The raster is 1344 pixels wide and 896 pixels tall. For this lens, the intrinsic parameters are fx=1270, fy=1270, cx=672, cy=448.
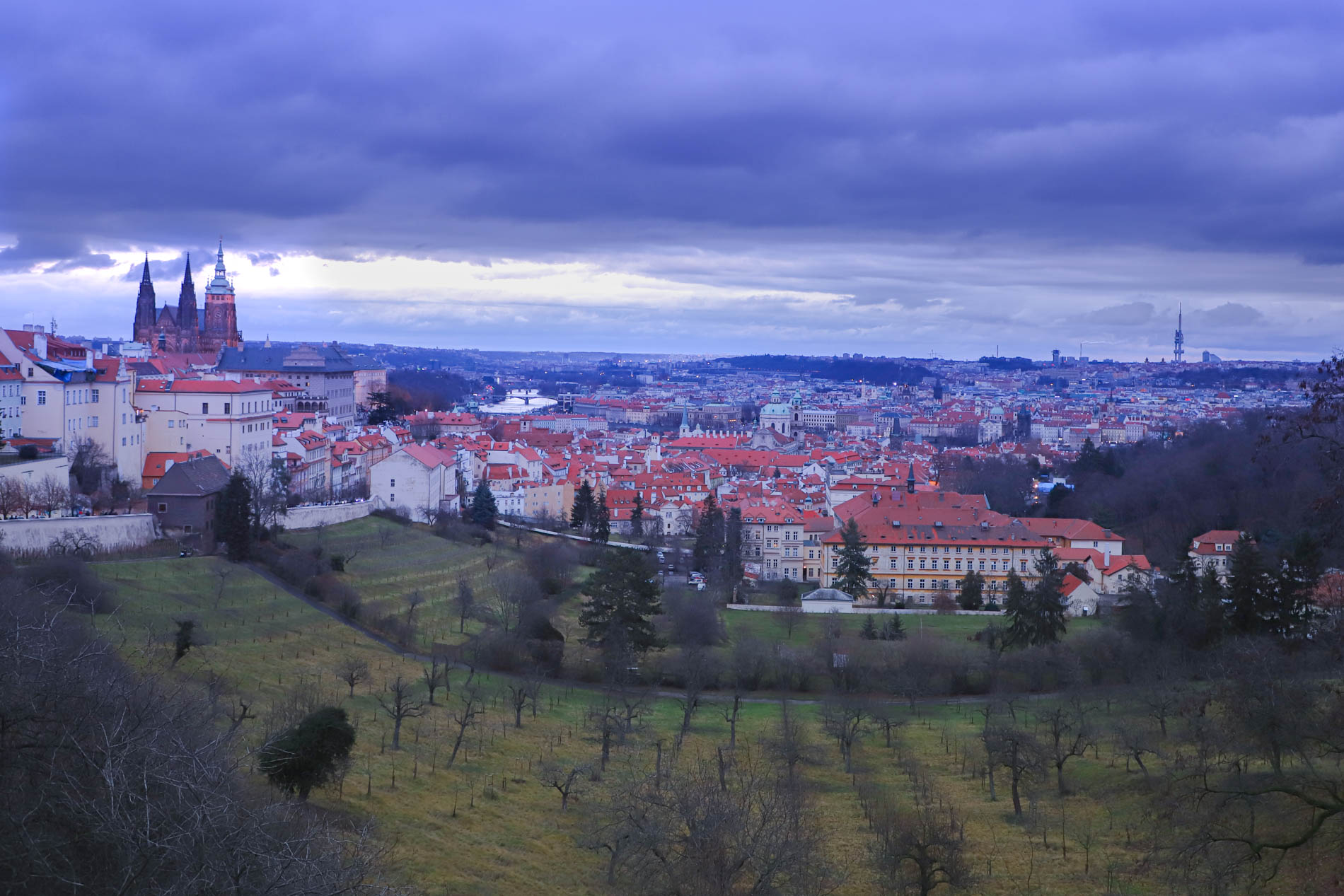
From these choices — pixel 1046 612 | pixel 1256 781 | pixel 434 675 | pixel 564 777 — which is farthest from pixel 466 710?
pixel 1046 612

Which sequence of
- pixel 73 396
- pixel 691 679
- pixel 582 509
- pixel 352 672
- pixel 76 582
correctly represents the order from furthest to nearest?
pixel 582 509, pixel 73 396, pixel 691 679, pixel 352 672, pixel 76 582

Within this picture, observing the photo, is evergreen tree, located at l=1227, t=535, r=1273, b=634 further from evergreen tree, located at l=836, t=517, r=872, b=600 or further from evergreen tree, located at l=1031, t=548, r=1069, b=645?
evergreen tree, located at l=836, t=517, r=872, b=600

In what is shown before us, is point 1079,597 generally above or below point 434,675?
below

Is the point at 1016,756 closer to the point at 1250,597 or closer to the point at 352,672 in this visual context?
the point at 352,672

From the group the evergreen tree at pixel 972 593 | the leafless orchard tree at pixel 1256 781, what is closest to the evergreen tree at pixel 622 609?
the leafless orchard tree at pixel 1256 781

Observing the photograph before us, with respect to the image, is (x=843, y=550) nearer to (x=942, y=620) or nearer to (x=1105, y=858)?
(x=942, y=620)

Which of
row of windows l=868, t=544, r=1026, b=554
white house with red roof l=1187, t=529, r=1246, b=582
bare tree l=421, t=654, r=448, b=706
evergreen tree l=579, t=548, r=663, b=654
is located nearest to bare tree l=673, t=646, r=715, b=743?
evergreen tree l=579, t=548, r=663, b=654
